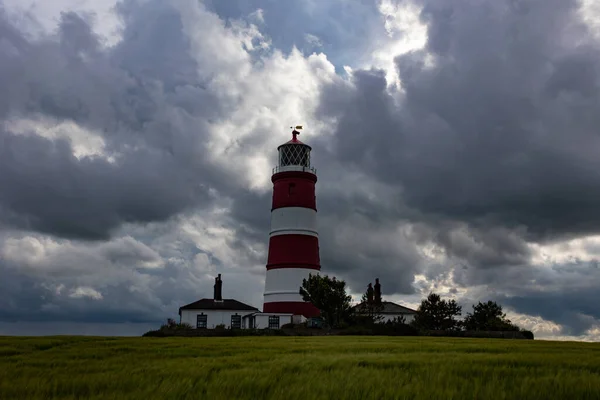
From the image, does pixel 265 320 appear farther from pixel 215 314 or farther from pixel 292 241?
pixel 215 314

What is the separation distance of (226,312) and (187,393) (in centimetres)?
5582

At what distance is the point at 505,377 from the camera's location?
667cm

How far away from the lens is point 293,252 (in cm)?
4944

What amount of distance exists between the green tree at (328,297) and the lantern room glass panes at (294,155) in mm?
11399

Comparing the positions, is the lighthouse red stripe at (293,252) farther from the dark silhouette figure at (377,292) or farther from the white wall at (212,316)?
the white wall at (212,316)

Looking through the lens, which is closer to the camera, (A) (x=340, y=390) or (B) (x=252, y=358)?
(A) (x=340, y=390)

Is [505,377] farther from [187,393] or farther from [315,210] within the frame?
[315,210]

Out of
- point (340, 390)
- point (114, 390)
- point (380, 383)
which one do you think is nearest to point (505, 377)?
point (380, 383)

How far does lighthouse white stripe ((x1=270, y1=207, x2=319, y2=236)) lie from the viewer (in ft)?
162

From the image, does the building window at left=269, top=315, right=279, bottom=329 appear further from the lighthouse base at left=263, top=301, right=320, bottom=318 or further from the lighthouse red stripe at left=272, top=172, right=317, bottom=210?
the lighthouse red stripe at left=272, top=172, right=317, bottom=210

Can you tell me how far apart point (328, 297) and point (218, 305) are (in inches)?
718

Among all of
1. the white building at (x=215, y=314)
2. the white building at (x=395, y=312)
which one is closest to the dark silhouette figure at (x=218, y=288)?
the white building at (x=215, y=314)

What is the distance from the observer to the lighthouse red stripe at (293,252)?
162 ft

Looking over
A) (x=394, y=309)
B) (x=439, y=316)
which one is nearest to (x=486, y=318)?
(x=439, y=316)
